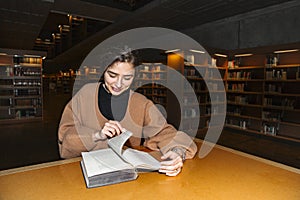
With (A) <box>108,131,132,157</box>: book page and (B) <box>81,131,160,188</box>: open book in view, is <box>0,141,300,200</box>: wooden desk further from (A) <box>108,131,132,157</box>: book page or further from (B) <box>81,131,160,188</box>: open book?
(A) <box>108,131,132,157</box>: book page

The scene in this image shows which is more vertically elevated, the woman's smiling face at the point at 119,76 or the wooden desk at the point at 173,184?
the woman's smiling face at the point at 119,76

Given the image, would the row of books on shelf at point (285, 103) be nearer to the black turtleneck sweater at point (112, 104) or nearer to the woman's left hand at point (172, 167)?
the black turtleneck sweater at point (112, 104)

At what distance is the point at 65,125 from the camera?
4.04 feet

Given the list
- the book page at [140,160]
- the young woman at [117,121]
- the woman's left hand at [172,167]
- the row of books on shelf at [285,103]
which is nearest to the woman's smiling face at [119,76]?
the young woman at [117,121]

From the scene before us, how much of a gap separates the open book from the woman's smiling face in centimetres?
38

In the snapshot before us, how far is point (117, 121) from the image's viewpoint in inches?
50.2

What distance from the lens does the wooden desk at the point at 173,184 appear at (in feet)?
2.70

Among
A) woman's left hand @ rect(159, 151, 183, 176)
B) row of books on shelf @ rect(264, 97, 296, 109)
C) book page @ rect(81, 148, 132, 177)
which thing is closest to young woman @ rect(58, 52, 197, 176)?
woman's left hand @ rect(159, 151, 183, 176)

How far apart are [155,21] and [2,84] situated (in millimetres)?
5132

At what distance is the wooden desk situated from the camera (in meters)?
0.82

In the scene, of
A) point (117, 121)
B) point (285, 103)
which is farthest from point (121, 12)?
point (117, 121)

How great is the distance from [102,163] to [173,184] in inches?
12.6

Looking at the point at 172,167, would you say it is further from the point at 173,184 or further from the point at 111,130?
the point at 111,130

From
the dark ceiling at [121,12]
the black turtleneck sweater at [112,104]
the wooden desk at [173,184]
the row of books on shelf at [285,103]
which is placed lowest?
the wooden desk at [173,184]
